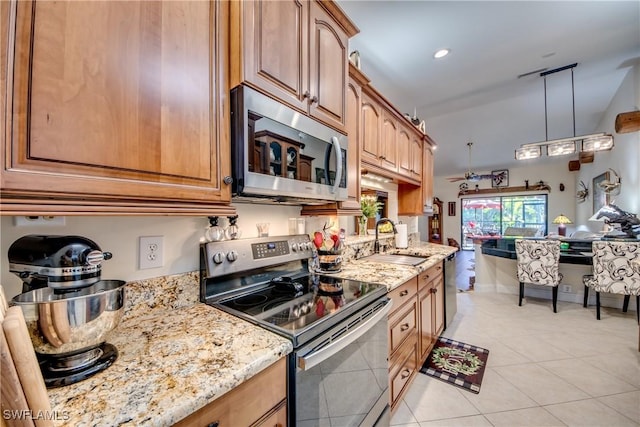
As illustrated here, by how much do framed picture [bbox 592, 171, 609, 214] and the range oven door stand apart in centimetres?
541

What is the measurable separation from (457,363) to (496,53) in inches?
117

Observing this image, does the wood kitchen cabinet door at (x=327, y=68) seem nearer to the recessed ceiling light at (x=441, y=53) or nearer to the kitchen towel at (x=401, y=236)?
the recessed ceiling light at (x=441, y=53)

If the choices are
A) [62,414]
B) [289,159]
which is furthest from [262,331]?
[289,159]

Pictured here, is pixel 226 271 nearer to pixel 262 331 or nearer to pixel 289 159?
pixel 262 331

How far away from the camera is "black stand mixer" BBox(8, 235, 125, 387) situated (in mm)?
567

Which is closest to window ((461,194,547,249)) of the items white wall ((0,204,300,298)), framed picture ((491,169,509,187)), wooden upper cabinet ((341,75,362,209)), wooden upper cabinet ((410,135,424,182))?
framed picture ((491,169,509,187))

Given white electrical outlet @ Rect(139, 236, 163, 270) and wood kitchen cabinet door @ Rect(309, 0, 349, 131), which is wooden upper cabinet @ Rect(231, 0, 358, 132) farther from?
white electrical outlet @ Rect(139, 236, 163, 270)

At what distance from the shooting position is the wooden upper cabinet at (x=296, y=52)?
0.98m

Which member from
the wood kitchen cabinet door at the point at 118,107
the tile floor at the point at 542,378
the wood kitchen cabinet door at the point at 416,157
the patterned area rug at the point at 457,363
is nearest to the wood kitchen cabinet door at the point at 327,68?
the wood kitchen cabinet door at the point at 118,107

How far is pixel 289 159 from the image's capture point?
1165 mm

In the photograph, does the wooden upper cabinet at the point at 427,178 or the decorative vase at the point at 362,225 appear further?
the wooden upper cabinet at the point at 427,178

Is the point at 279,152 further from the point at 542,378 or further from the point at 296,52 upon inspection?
the point at 542,378

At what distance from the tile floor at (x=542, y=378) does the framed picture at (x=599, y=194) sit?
7.57 ft

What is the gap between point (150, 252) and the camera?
1.02 metres
